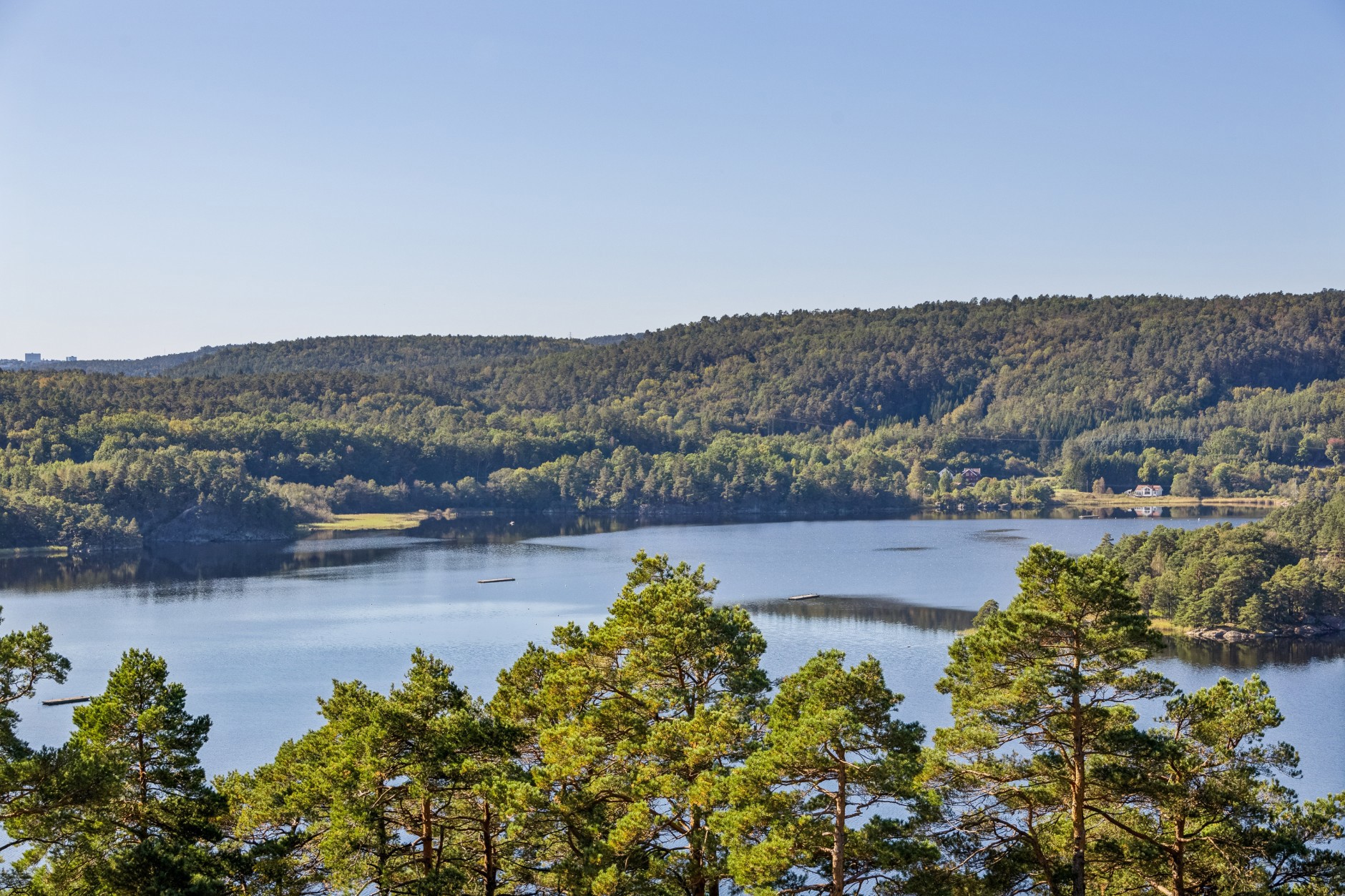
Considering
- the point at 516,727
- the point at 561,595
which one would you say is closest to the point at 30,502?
the point at 561,595

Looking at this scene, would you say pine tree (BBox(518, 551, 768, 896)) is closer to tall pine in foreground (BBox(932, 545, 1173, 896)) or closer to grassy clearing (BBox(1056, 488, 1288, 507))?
tall pine in foreground (BBox(932, 545, 1173, 896))

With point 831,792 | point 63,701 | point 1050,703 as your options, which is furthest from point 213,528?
point 1050,703

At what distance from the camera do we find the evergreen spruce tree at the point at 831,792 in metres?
16.6

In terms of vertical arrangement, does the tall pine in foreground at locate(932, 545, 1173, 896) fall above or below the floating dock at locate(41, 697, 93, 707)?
above

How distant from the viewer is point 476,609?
71.0 metres

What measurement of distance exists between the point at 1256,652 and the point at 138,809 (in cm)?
4813

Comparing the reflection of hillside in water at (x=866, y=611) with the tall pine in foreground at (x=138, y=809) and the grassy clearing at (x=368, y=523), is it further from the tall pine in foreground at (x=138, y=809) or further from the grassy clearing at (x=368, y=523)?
the grassy clearing at (x=368, y=523)

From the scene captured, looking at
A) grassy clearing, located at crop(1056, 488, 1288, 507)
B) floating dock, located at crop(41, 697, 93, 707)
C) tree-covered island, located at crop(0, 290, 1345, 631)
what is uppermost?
tree-covered island, located at crop(0, 290, 1345, 631)

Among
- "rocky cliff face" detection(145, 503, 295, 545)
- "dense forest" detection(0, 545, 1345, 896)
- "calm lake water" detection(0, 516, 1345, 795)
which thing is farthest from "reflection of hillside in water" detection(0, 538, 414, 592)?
"dense forest" detection(0, 545, 1345, 896)

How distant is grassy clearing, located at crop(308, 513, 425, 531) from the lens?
126 meters

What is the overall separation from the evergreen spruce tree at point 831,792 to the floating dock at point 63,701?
3527 cm

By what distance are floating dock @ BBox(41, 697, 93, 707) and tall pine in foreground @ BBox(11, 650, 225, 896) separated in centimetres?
3032

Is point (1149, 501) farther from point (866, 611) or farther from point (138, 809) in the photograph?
point (138, 809)

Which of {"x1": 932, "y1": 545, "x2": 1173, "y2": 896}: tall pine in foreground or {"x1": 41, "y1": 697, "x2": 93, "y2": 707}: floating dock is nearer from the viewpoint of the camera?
Answer: {"x1": 932, "y1": 545, "x2": 1173, "y2": 896}: tall pine in foreground
